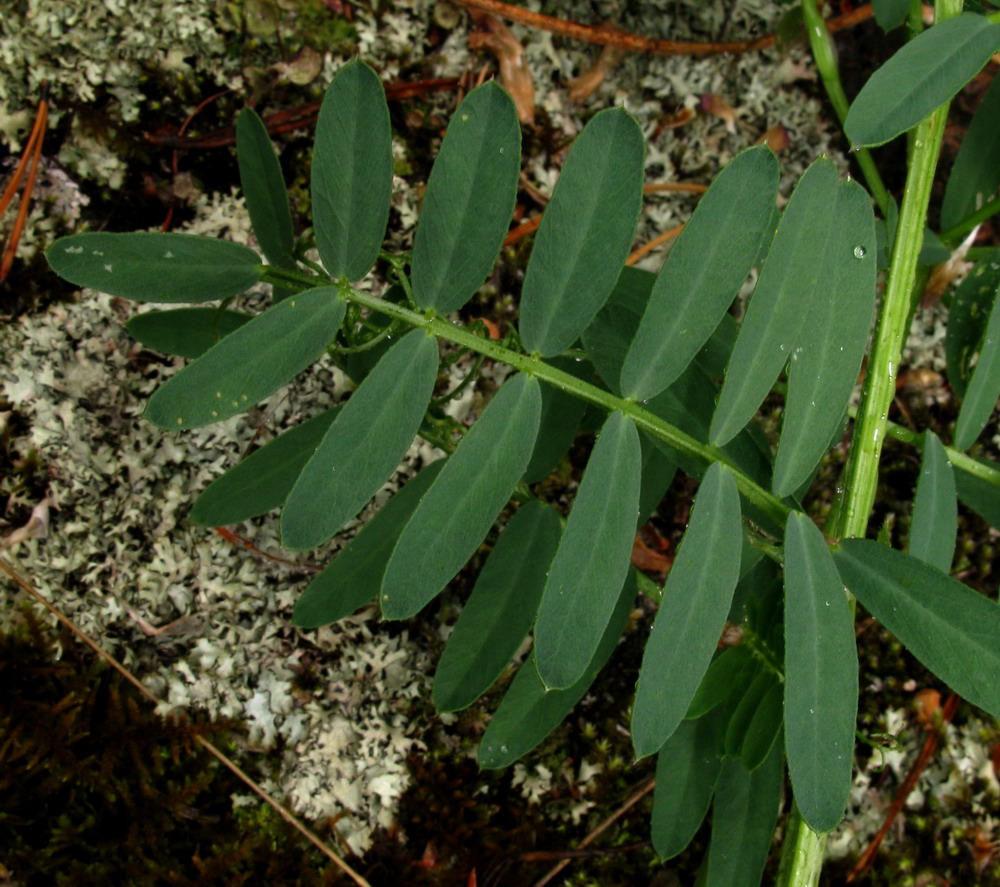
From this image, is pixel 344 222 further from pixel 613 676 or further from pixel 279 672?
pixel 613 676

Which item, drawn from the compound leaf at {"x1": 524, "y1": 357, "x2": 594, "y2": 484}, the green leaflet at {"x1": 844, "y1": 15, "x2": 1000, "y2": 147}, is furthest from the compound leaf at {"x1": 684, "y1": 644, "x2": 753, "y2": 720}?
the green leaflet at {"x1": 844, "y1": 15, "x2": 1000, "y2": 147}

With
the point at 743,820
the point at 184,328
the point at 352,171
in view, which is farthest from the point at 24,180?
the point at 743,820

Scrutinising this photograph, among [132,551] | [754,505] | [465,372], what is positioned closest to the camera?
[754,505]

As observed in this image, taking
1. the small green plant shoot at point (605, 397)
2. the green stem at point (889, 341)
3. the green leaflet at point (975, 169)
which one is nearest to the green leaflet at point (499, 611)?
the small green plant shoot at point (605, 397)

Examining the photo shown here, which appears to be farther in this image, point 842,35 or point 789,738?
point 842,35

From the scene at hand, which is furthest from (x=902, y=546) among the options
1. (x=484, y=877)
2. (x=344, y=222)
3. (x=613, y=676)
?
(x=344, y=222)

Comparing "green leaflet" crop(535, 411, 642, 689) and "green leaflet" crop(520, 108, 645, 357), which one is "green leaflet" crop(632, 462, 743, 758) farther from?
"green leaflet" crop(520, 108, 645, 357)
